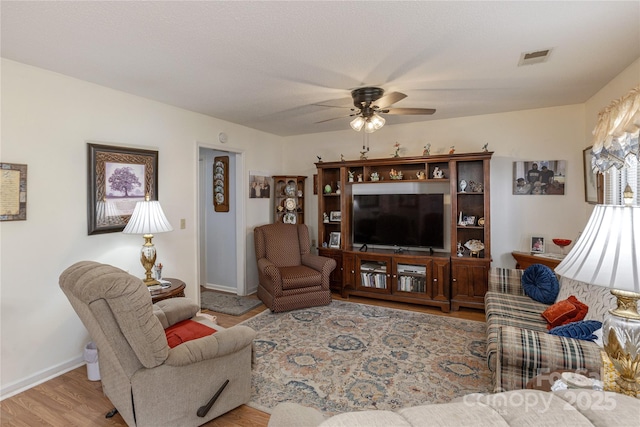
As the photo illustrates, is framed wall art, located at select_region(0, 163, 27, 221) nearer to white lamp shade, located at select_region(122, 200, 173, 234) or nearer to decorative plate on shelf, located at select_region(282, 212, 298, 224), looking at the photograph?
white lamp shade, located at select_region(122, 200, 173, 234)

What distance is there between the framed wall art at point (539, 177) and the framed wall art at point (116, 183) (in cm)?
436

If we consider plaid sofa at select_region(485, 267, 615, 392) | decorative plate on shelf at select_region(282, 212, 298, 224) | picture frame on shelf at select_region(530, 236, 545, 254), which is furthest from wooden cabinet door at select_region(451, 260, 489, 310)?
decorative plate on shelf at select_region(282, 212, 298, 224)

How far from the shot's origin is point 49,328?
8.50 feet

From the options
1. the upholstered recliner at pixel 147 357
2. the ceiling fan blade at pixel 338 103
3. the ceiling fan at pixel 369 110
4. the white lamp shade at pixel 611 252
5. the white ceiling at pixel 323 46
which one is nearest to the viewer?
the white lamp shade at pixel 611 252

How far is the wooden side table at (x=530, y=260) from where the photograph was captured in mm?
3445

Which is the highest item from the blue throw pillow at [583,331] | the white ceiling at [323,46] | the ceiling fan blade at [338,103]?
the ceiling fan blade at [338,103]

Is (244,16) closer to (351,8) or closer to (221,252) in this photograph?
(351,8)

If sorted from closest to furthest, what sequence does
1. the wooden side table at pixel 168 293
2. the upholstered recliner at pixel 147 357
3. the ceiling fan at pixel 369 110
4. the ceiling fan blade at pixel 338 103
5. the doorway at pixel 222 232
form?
the upholstered recliner at pixel 147 357, the wooden side table at pixel 168 293, the ceiling fan at pixel 369 110, the ceiling fan blade at pixel 338 103, the doorway at pixel 222 232

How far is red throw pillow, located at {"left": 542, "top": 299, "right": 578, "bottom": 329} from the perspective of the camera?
2.29m

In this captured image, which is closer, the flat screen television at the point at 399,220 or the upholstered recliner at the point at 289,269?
the upholstered recliner at the point at 289,269

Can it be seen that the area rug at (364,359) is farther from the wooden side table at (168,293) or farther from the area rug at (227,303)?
the wooden side table at (168,293)

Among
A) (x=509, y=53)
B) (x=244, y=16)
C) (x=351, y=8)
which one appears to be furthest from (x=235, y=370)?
(x=509, y=53)

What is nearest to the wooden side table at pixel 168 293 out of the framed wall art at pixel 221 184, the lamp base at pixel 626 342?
the framed wall art at pixel 221 184

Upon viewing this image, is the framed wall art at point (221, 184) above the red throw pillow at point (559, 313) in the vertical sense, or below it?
above
